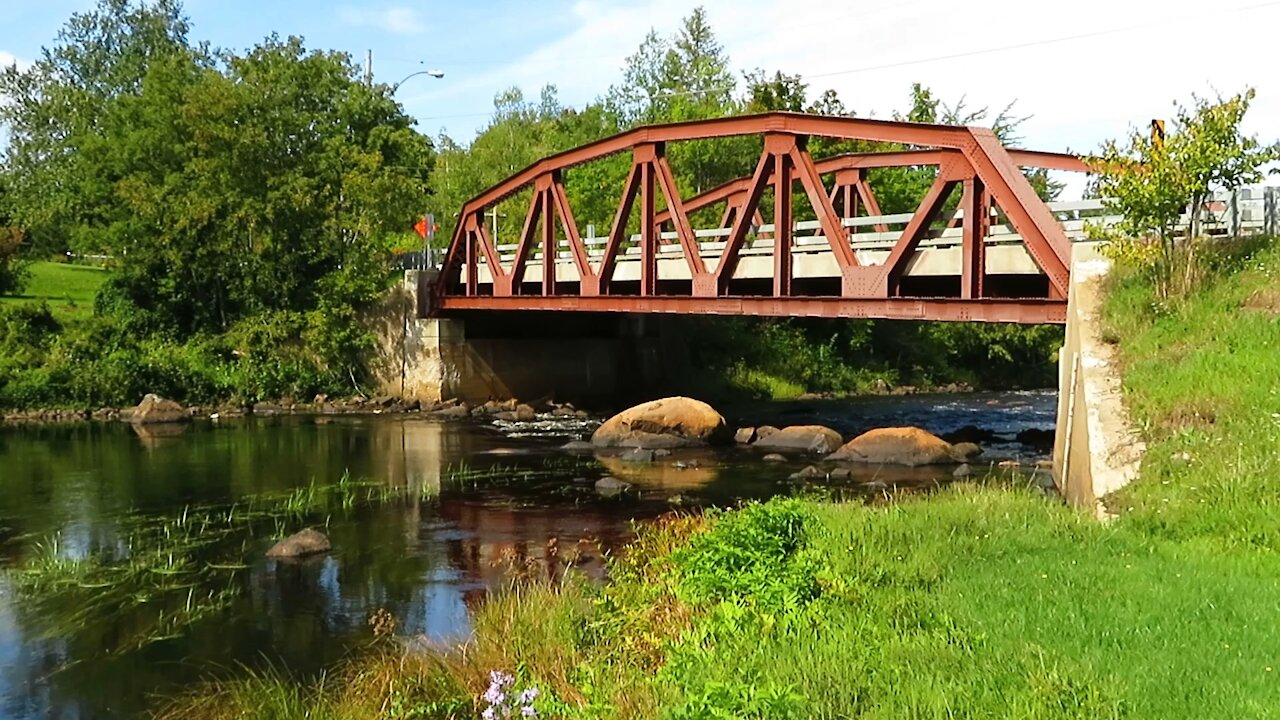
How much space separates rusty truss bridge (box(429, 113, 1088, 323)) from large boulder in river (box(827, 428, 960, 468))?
10.4 ft

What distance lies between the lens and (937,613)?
8.65 m

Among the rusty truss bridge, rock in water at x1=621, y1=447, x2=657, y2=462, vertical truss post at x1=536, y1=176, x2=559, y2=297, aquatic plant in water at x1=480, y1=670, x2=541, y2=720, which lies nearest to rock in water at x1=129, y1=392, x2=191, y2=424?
the rusty truss bridge

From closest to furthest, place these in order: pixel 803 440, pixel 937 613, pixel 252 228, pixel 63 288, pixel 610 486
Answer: pixel 937 613 → pixel 610 486 → pixel 803 440 → pixel 252 228 → pixel 63 288

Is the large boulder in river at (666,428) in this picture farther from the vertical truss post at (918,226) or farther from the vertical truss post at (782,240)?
the vertical truss post at (918,226)

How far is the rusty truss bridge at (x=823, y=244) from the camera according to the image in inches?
859

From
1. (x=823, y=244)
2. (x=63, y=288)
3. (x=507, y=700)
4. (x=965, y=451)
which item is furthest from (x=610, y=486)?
(x=63, y=288)

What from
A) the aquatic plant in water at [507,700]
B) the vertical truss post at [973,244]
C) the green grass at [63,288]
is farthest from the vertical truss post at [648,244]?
the green grass at [63,288]

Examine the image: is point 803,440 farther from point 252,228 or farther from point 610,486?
point 252,228

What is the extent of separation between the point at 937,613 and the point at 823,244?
18.7 m

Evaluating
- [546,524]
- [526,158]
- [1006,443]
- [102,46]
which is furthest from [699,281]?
[102,46]

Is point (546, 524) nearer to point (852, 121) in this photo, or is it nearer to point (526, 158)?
point (852, 121)

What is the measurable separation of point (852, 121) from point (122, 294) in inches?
1229

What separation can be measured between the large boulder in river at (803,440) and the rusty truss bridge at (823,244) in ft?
11.8

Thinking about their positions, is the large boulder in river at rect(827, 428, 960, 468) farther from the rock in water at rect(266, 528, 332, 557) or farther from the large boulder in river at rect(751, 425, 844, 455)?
the rock in water at rect(266, 528, 332, 557)
